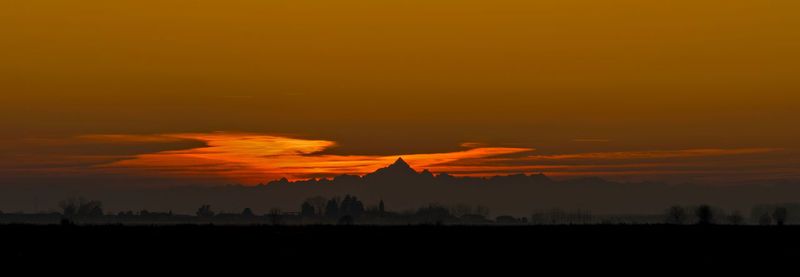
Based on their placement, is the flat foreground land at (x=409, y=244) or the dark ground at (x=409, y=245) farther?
the flat foreground land at (x=409, y=244)

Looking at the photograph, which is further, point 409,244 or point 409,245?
point 409,244

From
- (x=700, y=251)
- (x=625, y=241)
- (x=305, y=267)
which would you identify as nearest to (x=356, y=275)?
(x=305, y=267)

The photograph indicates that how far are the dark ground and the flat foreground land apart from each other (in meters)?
0.06

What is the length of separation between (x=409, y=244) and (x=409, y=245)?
106 centimetres

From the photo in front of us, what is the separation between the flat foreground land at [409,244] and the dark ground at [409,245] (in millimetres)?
63

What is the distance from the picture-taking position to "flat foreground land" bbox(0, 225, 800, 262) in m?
60.5

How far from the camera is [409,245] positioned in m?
71.1

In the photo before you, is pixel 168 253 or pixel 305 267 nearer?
pixel 305 267

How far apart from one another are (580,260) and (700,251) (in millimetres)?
12575

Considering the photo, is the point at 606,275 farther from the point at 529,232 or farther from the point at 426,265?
the point at 529,232

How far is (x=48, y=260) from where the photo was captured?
56312mm

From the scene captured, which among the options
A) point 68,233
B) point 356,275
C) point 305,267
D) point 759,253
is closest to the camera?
point 356,275

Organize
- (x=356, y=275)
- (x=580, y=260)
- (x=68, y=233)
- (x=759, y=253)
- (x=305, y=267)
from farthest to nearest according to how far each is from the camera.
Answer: (x=68, y=233)
(x=759, y=253)
(x=580, y=260)
(x=305, y=267)
(x=356, y=275)

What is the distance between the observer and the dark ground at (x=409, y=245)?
59.6 metres
